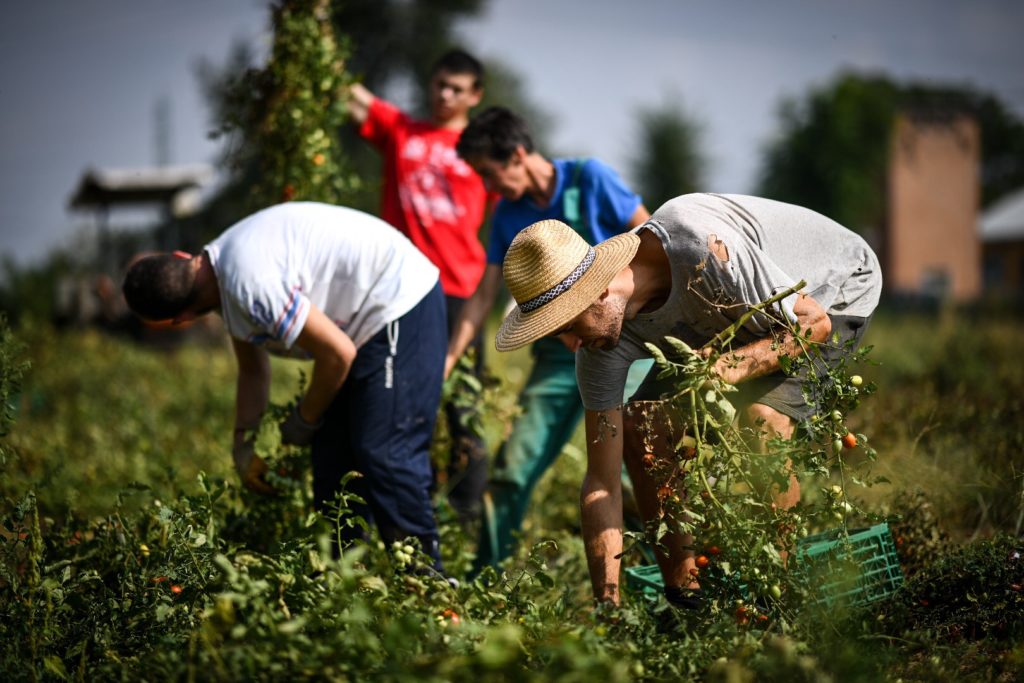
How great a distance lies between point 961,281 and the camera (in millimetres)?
35250

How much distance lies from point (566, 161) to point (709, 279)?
141 centimetres

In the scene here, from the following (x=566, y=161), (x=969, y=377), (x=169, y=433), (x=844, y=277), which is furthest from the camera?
(x=969, y=377)

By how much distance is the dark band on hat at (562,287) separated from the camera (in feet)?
8.10

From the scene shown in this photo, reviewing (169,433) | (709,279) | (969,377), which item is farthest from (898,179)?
(709,279)

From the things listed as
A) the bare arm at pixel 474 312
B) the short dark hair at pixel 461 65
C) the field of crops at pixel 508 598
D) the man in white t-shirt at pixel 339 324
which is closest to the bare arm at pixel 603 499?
the field of crops at pixel 508 598

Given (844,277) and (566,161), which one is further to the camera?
(566,161)

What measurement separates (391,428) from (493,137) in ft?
4.06

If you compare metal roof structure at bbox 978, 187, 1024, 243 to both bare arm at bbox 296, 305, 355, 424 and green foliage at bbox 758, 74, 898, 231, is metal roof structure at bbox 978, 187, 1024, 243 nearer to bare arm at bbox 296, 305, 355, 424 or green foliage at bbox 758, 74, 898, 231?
green foliage at bbox 758, 74, 898, 231

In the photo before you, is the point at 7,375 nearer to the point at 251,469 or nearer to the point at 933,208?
the point at 251,469

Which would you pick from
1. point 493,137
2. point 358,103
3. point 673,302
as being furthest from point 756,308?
point 358,103

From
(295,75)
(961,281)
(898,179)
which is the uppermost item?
(295,75)

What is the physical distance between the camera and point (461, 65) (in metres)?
4.52

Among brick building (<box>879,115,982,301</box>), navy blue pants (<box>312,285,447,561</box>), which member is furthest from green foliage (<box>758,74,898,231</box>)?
navy blue pants (<box>312,285,447,561</box>)

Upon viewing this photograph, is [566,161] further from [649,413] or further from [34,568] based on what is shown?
[34,568]
